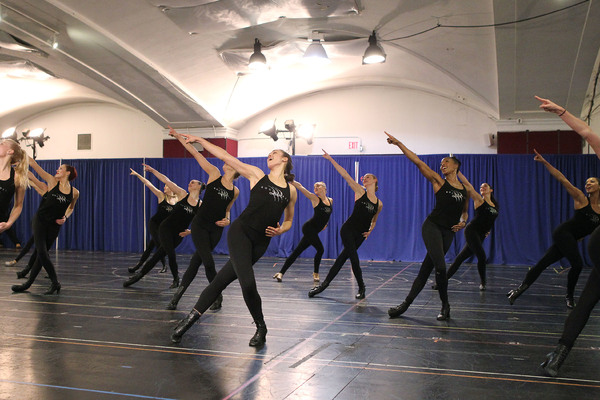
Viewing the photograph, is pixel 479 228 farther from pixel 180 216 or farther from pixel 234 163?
pixel 234 163

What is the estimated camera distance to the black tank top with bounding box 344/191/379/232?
22.1ft

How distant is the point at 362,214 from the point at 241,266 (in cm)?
291

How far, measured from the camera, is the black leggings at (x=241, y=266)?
4.11 m

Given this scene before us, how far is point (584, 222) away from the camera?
6129 mm

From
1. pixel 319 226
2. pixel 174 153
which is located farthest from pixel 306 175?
pixel 319 226

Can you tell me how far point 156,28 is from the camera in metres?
9.66

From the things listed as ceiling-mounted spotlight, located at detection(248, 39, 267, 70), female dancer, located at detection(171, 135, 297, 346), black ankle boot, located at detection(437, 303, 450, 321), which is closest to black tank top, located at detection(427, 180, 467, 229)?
black ankle boot, located at detection(437, 303, 450, 321)

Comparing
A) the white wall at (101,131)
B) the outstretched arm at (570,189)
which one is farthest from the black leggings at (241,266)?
the white wall at (101,131)

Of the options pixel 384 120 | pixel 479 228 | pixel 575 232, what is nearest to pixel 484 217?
pixel 479 228

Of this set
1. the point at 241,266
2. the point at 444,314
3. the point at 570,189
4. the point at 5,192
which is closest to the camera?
the point at 241,266

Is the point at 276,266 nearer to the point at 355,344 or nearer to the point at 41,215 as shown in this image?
the point at 41,215

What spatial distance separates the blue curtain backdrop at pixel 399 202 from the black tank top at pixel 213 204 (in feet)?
Answer: 23.9

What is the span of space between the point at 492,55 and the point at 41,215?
8227 millimetres

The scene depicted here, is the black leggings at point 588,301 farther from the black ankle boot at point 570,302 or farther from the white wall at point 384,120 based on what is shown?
the white wall at point 384,120
